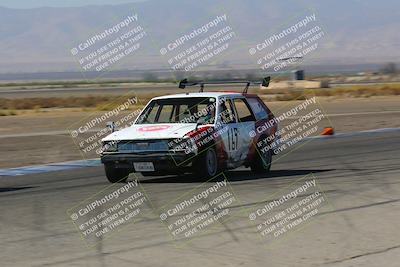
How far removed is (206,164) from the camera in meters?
12.9

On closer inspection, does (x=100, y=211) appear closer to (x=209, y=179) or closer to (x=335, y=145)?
(x=209, y=179)

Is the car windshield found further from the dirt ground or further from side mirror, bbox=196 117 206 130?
the dirt ground

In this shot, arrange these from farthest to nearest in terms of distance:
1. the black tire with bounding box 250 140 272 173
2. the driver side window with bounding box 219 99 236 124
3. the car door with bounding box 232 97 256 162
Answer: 1. the black tire with bounding box 250 140 272 173
2. the car door with bounding box 232 97 256 162
3. the driver side window with bounding box 219 99 236 124

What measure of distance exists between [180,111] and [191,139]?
1.25 meters

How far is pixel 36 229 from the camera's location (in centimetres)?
902

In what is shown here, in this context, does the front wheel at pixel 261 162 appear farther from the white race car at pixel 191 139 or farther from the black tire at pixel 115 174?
the black tire at pixel 115 174

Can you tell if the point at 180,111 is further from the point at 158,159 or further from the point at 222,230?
the point at 222,230

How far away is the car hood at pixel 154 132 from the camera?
503 inches

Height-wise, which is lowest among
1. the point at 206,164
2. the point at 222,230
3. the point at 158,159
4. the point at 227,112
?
the point at 222,230

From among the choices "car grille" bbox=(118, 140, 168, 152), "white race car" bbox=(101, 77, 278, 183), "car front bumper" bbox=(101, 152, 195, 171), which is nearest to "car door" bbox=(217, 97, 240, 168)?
"white race car" bbox=(101, 77, 278, 183)

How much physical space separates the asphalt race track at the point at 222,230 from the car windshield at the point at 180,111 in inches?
39.9

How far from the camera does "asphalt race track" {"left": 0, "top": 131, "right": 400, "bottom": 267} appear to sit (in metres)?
7.37

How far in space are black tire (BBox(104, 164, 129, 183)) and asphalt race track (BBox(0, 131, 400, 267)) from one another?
0.56 feet

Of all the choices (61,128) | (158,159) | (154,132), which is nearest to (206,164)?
(158,159)
